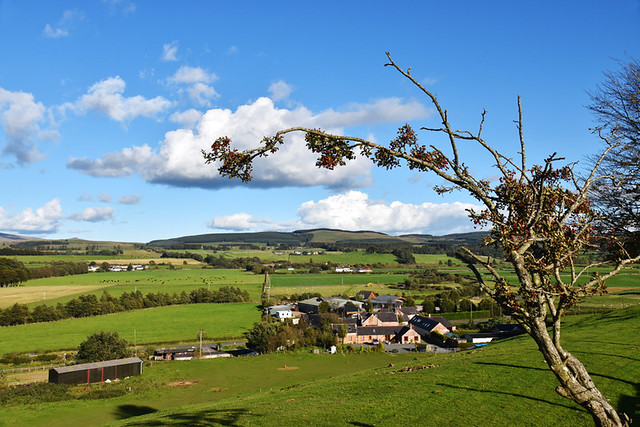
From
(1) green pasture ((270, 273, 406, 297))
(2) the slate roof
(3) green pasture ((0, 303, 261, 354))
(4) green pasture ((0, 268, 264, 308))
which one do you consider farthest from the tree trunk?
(1) green pasture ((270, 273, 406, 297))

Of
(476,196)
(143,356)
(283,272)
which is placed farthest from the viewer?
(283,272)

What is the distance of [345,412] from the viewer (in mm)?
18844

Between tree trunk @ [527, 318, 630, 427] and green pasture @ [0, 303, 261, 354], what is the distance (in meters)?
77.0

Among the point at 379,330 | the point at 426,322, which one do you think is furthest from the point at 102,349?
the point at 426,322

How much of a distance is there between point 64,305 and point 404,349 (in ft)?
250

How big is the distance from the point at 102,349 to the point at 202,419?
138 feet

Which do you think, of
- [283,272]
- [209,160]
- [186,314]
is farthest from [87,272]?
[209,160]

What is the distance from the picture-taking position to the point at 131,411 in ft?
110

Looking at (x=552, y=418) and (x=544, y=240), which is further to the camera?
(x=552, y=418)

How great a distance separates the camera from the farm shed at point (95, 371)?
47000 mm

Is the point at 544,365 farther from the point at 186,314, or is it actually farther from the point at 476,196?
the point at 186,314

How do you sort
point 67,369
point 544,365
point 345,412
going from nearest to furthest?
point 345,412
point 544,365
point 67,369

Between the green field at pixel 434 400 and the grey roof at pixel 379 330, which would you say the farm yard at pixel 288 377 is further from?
the grey roof at pixel 379 330

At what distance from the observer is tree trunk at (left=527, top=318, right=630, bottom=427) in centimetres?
574
